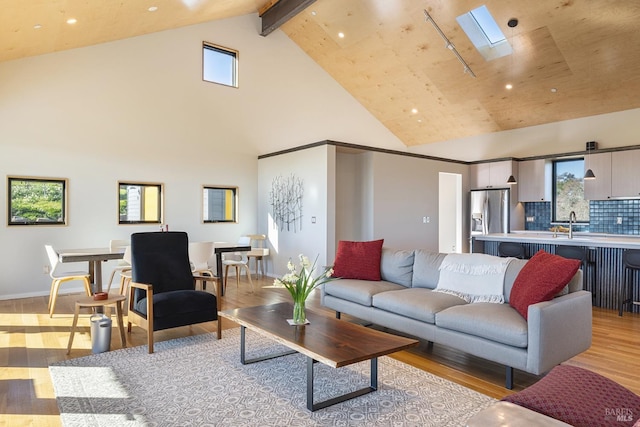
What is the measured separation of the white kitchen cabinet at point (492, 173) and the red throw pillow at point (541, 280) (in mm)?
5560

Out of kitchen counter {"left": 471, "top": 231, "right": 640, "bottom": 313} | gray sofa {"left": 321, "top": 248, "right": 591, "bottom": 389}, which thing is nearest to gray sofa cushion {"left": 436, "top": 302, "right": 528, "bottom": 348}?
gray sofa {"left": 321, "top": 248, "right": 591, "bottom": 389}

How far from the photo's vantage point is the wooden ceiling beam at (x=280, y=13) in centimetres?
695

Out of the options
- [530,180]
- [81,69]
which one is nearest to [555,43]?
[530,180]

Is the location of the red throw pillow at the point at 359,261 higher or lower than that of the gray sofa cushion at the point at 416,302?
higher

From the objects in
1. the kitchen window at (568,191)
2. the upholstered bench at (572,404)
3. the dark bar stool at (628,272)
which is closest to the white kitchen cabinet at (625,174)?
the kitchen window at (568,191)

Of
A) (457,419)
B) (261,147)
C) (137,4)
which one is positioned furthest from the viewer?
(261,147)

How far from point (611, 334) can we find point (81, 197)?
7.19 meters

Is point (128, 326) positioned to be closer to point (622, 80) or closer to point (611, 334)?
point (611, 334)

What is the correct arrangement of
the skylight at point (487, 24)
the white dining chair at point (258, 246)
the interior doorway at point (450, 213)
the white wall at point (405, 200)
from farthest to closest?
the interior doorway at point (450, 213)
the white dining chair at point (258, 246)
the white wall at point (405, 200)
the skylight at point (487, 24)

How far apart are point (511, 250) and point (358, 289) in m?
3.10

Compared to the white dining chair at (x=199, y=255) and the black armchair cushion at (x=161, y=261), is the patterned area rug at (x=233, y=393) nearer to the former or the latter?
the black armchair cushion at (x=161, y=261)

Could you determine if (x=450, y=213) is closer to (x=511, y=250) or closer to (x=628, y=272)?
(x=511, y=250)

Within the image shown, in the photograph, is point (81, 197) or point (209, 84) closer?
point (81, 197)

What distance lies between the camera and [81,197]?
6.19 m
